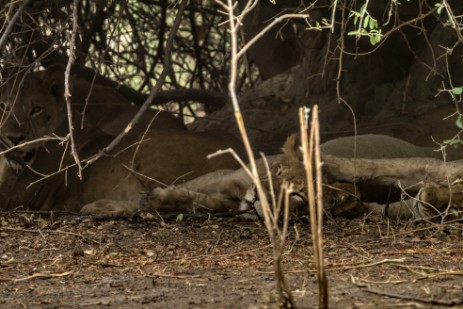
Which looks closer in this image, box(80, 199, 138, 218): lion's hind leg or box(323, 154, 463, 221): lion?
box(323, 154, 463, 221): lion

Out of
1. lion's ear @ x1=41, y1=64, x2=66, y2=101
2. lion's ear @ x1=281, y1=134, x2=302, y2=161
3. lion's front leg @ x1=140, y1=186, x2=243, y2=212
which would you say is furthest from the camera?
lion's ear @ x1=41, y1=64, x2=66, y2=101

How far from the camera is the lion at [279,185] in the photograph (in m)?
4.39

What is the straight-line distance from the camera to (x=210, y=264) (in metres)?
3.48

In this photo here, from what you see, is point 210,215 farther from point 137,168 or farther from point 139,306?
point 139,306

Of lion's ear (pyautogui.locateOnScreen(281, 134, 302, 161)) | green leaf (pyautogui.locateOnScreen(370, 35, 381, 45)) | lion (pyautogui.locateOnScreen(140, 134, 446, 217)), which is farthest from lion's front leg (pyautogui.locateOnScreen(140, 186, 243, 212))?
green leaf (pyautogui.locateOnScreen(370, 35, 381, 45))

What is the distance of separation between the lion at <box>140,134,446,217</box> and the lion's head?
118 cm

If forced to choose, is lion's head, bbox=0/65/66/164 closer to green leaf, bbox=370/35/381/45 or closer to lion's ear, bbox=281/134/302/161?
lion's ear, bbox=281/134/302/161

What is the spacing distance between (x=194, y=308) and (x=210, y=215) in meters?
2.06

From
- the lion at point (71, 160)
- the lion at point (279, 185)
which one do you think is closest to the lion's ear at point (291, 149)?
the lion at point (279, 185)

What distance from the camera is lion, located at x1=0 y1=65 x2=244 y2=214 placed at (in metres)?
5.48

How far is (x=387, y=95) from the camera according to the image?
6.82 metres

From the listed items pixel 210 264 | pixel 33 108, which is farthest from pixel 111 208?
pixel 210 264

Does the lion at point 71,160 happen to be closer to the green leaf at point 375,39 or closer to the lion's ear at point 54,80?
the lion's ear at point 54,80

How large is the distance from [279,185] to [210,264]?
987 millimetres
